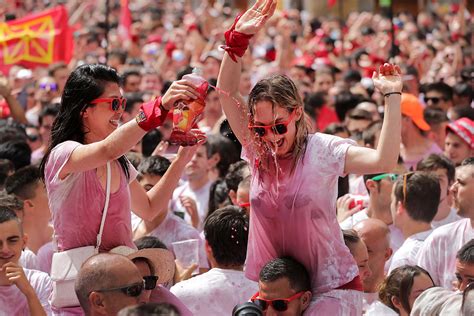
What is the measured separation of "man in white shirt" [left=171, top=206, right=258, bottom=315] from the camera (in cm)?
591

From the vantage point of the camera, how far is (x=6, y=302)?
570 cm

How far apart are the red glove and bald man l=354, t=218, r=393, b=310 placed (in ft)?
7.24

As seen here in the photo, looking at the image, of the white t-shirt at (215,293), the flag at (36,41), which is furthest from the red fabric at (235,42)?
the flag at (36,41)

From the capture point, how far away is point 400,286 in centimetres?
586

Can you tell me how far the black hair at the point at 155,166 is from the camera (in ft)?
24.7

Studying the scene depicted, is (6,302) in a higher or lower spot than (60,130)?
lower

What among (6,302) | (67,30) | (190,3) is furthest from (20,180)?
(190,3)

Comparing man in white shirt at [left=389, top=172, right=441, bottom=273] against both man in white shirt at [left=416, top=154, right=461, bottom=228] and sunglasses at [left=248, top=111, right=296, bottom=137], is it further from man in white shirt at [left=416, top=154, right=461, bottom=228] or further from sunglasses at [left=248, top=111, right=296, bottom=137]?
sunglasses at [left=248, top=111, right=296, bottom=137]

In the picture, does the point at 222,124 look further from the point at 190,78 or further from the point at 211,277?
the point at 190,78

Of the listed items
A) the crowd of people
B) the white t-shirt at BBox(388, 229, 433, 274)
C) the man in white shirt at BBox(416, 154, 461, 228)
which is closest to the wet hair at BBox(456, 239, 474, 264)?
the crowd of people

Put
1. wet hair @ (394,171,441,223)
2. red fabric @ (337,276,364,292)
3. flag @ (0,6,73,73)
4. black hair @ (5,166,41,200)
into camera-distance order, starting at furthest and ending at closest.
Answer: flag @ (0,6,73,73)
black hair @ (5,166,41,200)
wet hair @ (394,171,441,223)
red fabric @ (337,276,364,292)

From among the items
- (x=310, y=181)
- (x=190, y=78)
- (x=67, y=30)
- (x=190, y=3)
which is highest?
(x=190, y=78)

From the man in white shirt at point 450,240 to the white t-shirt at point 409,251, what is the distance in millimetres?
116

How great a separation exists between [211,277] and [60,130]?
1330mm
